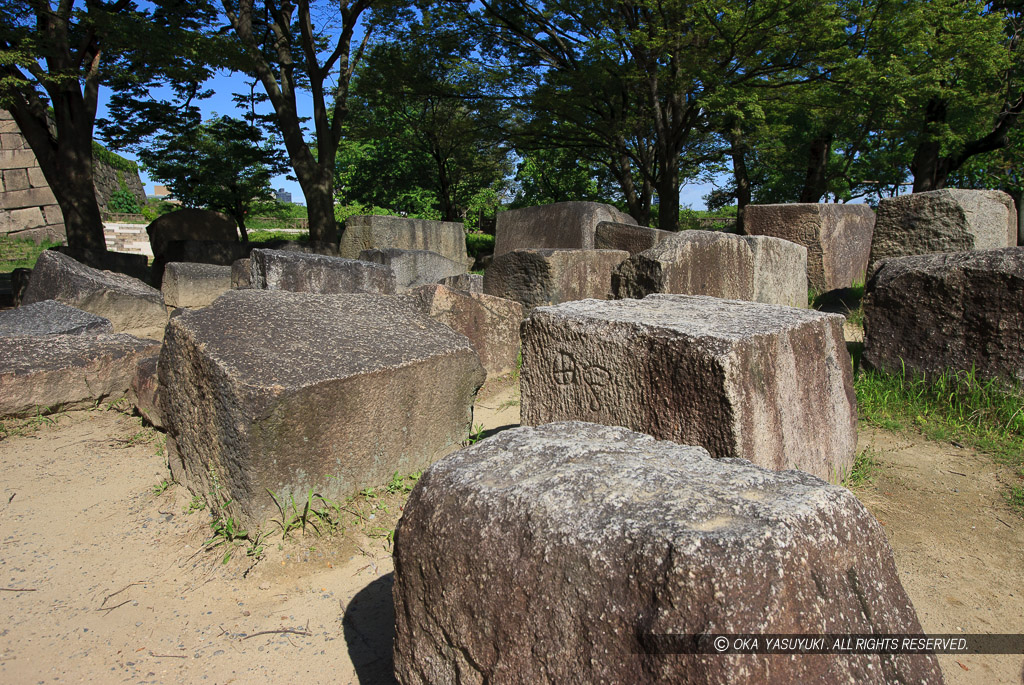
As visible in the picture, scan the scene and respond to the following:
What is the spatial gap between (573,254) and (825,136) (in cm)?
1167

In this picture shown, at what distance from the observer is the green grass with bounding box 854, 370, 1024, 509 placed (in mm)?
3262

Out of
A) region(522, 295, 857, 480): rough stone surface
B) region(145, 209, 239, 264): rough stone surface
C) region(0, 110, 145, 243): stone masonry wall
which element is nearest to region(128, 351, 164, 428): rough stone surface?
region(522, 295, 857, 480): rough stone surface

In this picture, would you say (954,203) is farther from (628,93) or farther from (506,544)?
(628,93)

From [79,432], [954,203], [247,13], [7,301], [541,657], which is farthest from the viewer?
[247,13]

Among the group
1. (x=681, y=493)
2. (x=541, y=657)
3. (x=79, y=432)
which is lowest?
(x=79, y=432)

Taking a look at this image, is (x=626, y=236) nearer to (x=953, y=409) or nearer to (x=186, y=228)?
(x=953, y=409)

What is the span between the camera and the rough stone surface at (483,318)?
4.85 meters

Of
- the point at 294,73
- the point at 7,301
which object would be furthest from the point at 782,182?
the point at 7,301

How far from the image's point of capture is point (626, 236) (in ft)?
22.4

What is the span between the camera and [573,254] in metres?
5.40

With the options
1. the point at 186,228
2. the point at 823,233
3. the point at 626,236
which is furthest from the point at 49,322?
the point at 186,228

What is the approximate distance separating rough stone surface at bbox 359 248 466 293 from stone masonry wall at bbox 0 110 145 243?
15.2 m

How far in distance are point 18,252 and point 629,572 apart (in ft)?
65.7

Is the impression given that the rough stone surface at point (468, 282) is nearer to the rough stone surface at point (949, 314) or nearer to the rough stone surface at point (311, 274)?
the rough stone surface at point (311, 274)
